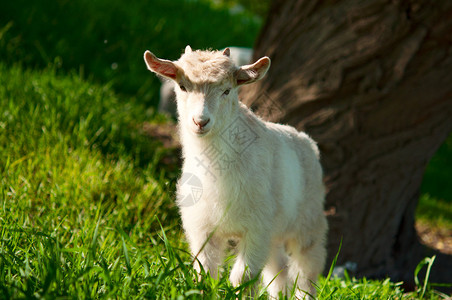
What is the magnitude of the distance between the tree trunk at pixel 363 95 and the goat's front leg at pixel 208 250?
161 centimetres

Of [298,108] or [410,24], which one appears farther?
[298,108]

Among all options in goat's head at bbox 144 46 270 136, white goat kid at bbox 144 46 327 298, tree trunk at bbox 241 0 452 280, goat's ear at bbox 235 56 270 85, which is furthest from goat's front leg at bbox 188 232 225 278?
tree trunk at bbox 241 0 452 280

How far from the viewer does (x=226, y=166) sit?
8.89ft

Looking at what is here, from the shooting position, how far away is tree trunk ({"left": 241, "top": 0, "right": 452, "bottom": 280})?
408 cm

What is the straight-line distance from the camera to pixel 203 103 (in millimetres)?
2494

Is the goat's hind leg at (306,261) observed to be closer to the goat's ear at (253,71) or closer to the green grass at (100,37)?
the goat's ear at (253,71)

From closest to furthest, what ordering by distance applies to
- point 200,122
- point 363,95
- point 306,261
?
point 200,122 < point 306,261 < point 363,95

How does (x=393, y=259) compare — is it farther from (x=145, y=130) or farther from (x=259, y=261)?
(x=145, y=130)

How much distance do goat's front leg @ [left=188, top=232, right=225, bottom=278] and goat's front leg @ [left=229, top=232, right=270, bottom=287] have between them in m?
0.14

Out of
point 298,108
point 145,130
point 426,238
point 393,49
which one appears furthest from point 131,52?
point 426,238

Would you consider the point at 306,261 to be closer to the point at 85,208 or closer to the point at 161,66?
the point at 85,208

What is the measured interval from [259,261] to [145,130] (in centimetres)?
345

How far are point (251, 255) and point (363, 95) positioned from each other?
2.08 meters

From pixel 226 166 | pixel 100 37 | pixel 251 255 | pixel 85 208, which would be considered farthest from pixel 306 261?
pixel 100 37
